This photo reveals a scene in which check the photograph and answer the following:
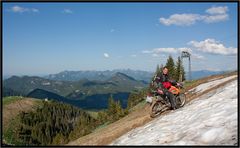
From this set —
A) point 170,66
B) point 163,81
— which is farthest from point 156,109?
point 170,66

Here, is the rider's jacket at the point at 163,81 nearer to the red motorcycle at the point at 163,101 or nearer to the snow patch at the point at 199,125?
the red motorcycle at the point at 163,101

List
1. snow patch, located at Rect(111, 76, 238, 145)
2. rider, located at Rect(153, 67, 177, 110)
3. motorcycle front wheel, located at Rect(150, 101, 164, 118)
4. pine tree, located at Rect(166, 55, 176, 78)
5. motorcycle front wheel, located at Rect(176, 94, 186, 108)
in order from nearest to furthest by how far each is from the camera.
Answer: snow patch, located at Rect(111, 76, 238, 145)
rider, located at Rect(153, 67, 177, 110)
motorcycle front wheel, located at Rect(150, 101, 164, 118)
motorcycle front wheel, located at Rect(176, 94, 186, 108)
pine tree, located at Rect(166, 55, 176, 78)

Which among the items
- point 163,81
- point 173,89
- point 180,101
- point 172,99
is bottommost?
point 180,101

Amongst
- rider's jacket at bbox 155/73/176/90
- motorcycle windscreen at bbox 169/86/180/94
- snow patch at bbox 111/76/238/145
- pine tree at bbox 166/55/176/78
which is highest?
pine tree at bbox 166/55/176/78

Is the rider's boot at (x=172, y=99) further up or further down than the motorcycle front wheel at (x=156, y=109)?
further up

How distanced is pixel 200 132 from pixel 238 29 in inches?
223

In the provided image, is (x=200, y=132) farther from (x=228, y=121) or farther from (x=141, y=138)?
(x=141, y=138)

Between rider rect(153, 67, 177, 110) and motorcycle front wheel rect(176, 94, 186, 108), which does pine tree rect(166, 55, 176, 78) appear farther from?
rider rect(153, 67, 177, 110)

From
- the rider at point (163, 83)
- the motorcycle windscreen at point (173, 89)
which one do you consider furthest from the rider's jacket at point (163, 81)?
the motorcycle windscreen at point (173, 89)

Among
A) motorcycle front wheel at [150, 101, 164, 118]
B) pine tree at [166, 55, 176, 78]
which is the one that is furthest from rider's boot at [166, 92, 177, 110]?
pine tree at [166, 55, 176, 78]

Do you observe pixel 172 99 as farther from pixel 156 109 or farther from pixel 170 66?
pixel 170 66

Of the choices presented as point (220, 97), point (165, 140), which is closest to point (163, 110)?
point (220, 97)

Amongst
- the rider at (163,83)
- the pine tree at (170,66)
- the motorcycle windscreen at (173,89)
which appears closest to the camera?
the rider at (163,83)

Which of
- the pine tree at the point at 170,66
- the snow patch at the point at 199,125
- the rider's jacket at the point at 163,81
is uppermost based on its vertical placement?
the pine tree at the point at 170,66
